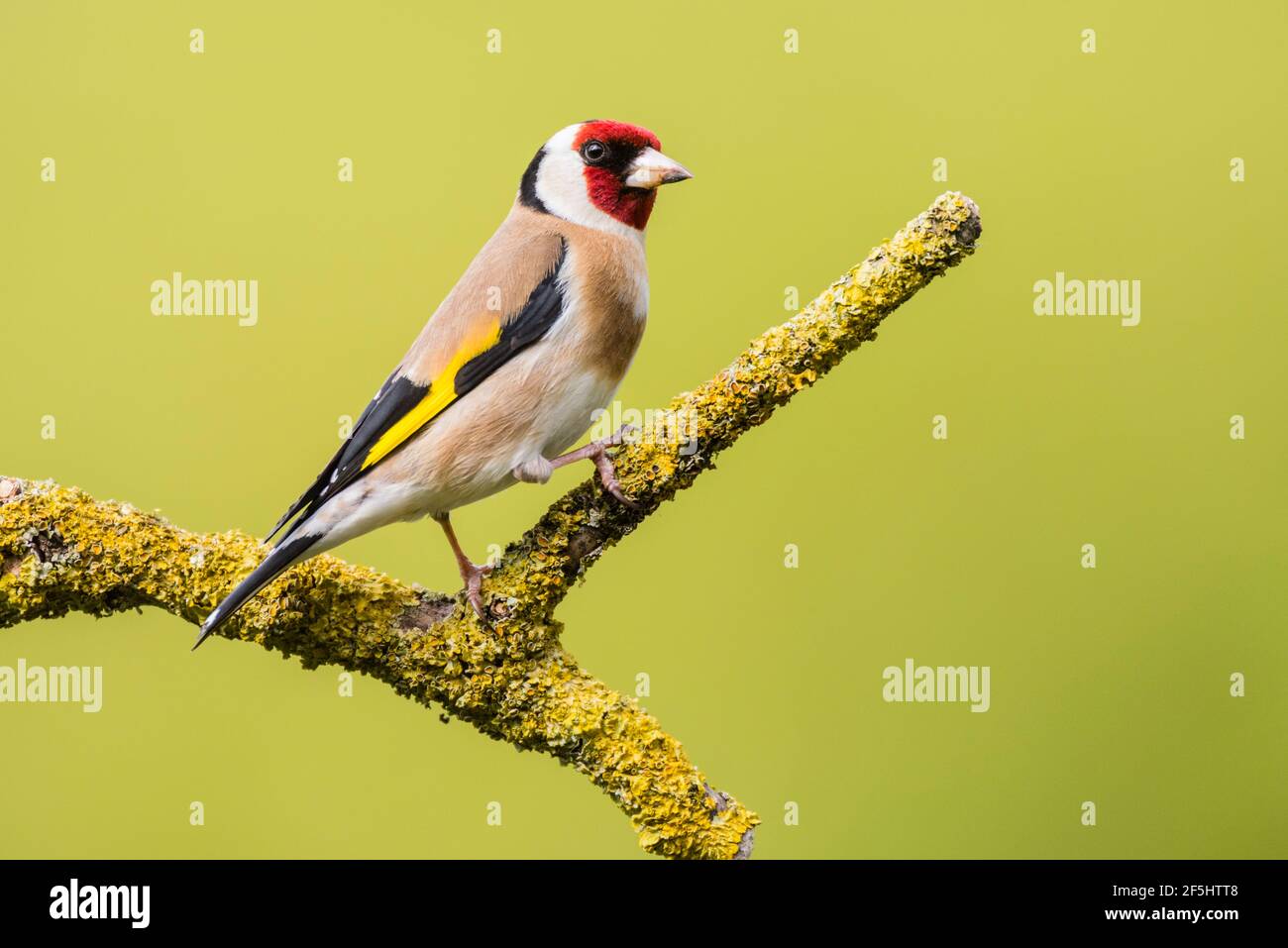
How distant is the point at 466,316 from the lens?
2.04 meters

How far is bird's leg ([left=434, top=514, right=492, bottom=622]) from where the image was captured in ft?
6.30

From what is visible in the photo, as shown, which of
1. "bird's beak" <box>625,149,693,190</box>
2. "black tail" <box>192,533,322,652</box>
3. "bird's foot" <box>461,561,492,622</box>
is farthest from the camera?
"bird's beak" <box>625,149,693,190</box>

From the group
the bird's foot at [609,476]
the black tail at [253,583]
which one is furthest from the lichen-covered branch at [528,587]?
the black tail at [253,583]

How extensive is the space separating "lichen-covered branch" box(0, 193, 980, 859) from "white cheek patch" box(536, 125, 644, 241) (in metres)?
0.42

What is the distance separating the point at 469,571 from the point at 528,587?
120 millimetres

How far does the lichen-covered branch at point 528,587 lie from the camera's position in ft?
6.09

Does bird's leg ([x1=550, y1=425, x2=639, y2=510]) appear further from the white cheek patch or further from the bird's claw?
the white cheek patch

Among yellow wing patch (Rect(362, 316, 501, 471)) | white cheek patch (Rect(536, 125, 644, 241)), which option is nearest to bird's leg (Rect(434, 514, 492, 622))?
yellow wing patch (Rect(362, 316, 501, 471))

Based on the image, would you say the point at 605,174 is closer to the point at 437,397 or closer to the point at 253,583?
the point at 437,397

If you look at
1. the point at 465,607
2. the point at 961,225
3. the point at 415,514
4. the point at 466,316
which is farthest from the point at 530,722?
the point at 961,225

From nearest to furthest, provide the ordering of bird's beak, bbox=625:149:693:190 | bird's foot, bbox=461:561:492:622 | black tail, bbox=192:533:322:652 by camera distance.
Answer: black tail, bbox=192:533:322:652, bird's foot, bbox=461:561:492:622, bird's beak, bbox=625:149:693:190

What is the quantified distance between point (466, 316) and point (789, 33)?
140 centimetres

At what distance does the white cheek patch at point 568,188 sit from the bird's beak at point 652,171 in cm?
8

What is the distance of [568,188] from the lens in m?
2.21
